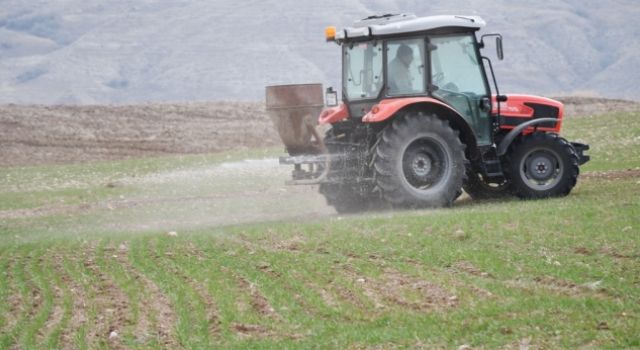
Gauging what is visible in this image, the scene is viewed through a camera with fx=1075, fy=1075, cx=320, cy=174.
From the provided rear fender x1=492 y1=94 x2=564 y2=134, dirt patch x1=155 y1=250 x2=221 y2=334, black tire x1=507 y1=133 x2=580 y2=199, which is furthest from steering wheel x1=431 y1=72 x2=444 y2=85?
dirt patch x1=155 y1=250 x2=221 y2=334

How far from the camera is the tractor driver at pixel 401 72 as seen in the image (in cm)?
1645

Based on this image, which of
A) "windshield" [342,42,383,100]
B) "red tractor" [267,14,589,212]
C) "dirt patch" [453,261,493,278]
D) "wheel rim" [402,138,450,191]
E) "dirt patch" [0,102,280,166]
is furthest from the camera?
"dirt patch" [0,102,280,166]

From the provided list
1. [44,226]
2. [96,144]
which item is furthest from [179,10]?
[44,226]

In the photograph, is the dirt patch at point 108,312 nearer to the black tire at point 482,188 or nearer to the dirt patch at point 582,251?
the dirt patch at point 582,251

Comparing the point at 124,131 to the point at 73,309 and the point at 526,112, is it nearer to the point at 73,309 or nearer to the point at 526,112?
the point at 526,112

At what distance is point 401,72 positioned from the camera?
1653cm

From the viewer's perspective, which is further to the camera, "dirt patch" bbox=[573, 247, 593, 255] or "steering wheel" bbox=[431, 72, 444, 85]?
"steering wheel" bbox=[431, 72, 444, 85]

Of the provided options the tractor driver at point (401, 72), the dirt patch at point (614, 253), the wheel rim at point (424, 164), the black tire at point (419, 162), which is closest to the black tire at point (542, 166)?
the black tire at point (419, 162)

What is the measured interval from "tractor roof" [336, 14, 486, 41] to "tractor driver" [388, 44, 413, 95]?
0.31 metres

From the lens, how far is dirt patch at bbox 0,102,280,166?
3388 centimetres

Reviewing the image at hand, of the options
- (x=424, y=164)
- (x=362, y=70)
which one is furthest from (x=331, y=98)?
(x=424, y=164)

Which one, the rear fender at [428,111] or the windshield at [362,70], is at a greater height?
the windshield at [362,70]

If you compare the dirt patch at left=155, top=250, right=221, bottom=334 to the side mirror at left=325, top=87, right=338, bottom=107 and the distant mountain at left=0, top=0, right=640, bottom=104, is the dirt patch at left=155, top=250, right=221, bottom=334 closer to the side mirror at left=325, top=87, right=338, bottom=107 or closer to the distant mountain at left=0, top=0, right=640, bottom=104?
the side mirror at left=325, top=87, right=338, bottom=107

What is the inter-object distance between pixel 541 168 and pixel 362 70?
3.28m
